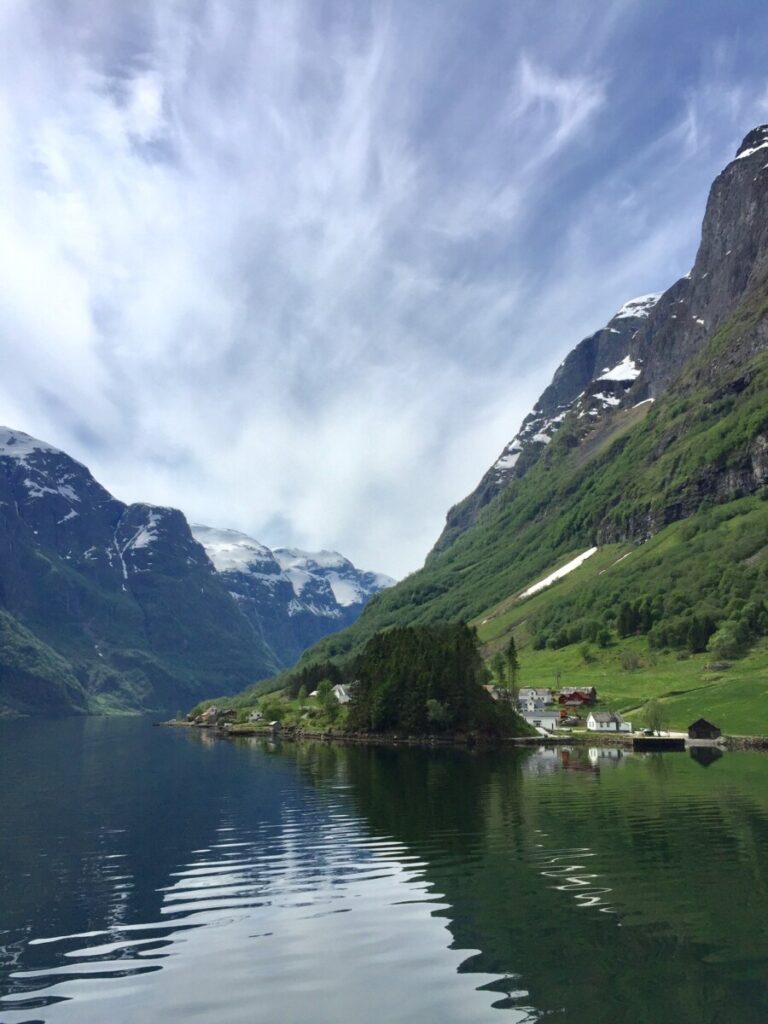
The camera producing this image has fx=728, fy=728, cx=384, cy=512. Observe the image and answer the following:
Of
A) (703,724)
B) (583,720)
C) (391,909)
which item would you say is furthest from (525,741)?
(391,909)

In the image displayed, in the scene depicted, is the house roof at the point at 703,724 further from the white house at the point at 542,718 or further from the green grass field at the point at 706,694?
the white house at the point at 542,718

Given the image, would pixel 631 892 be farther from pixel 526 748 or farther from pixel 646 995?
pixel 526 748

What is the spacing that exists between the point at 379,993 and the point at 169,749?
153087 mm

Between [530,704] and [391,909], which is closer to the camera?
[391,909]

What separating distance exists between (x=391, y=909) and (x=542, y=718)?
15952 centimetres

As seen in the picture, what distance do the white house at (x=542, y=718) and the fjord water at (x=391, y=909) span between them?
365ft

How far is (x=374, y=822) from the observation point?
182 ft

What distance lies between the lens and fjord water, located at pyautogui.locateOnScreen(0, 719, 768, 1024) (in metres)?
21.8

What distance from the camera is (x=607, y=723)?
528 ft

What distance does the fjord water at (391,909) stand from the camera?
71.4 feet

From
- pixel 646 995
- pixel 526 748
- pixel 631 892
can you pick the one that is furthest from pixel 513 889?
pixel 526 748

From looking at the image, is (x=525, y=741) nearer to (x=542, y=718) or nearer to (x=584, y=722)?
(x=584, y=722)

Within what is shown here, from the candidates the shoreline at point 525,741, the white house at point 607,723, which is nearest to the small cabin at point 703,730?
the shoreline at point 525,741

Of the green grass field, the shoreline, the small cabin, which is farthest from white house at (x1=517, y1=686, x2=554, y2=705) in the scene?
the small cabin
